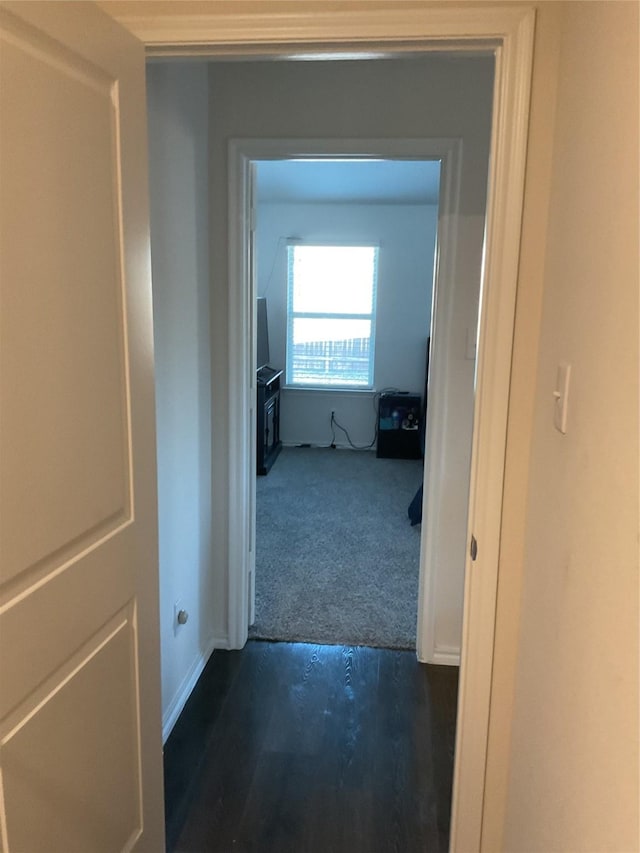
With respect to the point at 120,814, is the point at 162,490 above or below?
above

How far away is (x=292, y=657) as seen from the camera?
264cm

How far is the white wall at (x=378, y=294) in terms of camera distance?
19.4ft

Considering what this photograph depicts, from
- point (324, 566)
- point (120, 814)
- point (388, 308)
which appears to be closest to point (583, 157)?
point (120, 814)

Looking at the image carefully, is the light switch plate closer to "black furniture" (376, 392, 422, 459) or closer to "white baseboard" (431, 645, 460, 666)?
"white baseboard" (431, 645, 460, 666)

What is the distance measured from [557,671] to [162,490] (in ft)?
4.37

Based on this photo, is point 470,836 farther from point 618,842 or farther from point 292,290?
Answer: point 292,290

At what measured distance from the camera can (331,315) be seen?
6.20m

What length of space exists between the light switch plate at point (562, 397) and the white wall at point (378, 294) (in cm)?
495

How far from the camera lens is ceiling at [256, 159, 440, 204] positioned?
4367 mm

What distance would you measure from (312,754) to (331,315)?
4.66 metres

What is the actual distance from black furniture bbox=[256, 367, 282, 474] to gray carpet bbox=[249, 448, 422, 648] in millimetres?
134

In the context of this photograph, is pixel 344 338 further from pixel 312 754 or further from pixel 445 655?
pixel 312 754

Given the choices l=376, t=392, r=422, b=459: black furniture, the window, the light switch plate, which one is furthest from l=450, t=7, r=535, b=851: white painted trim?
the window

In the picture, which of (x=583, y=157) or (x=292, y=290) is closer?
(x=583, y=157)
